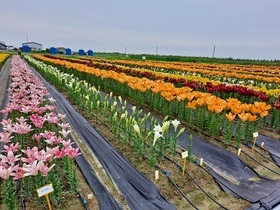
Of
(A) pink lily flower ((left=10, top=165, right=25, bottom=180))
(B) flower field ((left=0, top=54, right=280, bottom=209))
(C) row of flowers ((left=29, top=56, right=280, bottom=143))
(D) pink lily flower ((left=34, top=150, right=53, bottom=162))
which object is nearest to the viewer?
(A) pink lily flower ((left=10, top=165, right=25, bottom=180))

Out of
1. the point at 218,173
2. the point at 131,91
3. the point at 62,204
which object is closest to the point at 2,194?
the point at 62,204

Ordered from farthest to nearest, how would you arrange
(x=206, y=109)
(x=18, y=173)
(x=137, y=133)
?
(x=206, y=109), (x=137, y=133), (x=18, y=173)

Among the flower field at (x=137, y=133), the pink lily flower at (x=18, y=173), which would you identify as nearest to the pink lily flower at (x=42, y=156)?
the flower field at (x=137, y=133)

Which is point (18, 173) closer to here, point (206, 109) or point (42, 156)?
point (42, 156)

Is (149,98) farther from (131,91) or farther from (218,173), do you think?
(218,173)

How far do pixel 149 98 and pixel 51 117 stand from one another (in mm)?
4565

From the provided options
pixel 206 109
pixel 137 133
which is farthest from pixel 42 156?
pixel 206 109

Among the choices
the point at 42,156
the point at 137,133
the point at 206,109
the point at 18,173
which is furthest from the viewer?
the point at 206,109

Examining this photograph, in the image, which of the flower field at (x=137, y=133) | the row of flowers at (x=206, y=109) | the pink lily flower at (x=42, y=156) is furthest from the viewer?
the row of flowers at (x=206, y=109)

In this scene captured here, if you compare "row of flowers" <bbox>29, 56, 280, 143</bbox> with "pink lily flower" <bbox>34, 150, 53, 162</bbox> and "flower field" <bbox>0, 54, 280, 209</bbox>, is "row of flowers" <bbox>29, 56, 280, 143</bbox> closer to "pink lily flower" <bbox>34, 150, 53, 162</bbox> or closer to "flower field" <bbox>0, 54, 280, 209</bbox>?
"flower field" <bbox>0, 54, 280, 209</bbox>

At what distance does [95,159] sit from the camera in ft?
15.0

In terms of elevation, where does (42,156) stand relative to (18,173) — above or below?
above

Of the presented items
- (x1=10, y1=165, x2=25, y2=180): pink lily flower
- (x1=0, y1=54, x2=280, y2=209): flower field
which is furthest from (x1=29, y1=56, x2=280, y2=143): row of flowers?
(x1=10, y1=165, x2=25, y2=180): pink lily flower

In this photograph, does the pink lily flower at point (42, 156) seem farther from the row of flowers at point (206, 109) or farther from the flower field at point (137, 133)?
the row of flowers at point (206, 109)
